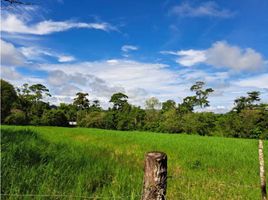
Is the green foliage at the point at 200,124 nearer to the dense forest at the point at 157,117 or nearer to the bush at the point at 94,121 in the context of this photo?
the dense forest at the point at 157,117

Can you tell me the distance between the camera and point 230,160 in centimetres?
1162

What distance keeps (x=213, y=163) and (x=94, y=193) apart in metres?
6.15

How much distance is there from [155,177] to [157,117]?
48259mm

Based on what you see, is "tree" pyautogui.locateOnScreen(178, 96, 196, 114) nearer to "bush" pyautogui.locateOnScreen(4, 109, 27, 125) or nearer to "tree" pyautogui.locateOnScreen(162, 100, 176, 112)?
"tree" pyautogui.locateOnScreen(162, 100, 176, 112)

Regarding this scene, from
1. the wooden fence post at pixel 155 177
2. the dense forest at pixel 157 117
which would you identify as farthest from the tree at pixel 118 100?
the wooden fence post at pixel 155 177

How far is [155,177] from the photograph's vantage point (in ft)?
9.61

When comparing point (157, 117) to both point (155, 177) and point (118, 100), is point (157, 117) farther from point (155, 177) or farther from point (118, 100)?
point (155, 177)

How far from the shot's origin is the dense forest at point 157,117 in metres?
38.9

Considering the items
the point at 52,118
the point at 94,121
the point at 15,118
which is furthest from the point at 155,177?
the point at 94,121

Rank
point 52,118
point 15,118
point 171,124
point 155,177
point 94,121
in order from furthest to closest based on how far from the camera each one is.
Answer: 1. point 94,121
2. point 52,118
3. point 171,124
4. point 15,118
5. point 155,177

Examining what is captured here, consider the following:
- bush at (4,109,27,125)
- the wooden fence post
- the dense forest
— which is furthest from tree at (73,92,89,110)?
the wooden fence post

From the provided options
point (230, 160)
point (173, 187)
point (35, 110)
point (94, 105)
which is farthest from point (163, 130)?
point (173, 187)

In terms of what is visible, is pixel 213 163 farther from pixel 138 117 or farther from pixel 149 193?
pixel 138 117

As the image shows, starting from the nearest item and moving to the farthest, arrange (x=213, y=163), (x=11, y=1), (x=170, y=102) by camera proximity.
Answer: (x=11, y=1) < (x=213, y=163) < (x=170, y=102)
